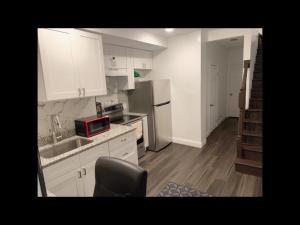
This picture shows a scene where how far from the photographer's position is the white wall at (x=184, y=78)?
→ 352cm

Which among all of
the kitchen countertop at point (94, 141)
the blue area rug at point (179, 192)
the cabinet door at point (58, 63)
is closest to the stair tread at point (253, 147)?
the blue area rug at point (179, 192)

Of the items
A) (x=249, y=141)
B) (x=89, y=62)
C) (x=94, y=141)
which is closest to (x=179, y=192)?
(x=94, y=141)

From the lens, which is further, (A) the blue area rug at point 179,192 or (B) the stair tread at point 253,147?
(B) the stair tread at point 253,147

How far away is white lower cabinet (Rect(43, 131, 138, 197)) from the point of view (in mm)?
1667

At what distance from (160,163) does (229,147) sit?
163cm

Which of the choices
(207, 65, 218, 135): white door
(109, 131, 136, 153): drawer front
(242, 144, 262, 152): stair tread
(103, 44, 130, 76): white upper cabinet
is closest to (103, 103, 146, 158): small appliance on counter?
(109, 131, 136, 153): drawer front

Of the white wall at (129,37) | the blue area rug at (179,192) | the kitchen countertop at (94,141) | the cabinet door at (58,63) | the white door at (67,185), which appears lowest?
the blue area rug at (179,192)

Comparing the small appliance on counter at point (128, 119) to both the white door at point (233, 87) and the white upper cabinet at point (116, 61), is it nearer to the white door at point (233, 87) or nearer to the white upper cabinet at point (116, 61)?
the white upper cabinet at point (116, 61)

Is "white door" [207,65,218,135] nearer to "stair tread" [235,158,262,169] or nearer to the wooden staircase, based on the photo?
the wooden staircase

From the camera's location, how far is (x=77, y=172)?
1.87 meters

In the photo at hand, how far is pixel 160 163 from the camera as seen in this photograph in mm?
3244

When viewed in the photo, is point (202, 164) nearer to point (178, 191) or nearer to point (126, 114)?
point (178, 191)

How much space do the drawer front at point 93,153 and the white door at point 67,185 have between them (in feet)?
0.46

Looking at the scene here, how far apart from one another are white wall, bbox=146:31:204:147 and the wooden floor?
1.18ft
